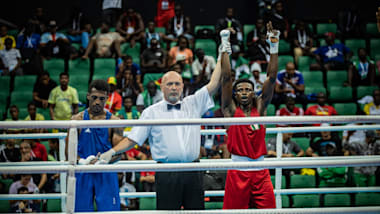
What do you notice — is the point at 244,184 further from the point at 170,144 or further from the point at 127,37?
the point at 127,37

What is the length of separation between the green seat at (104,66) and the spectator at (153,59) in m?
0.64

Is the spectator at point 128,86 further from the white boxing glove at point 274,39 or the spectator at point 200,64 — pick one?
the white boxing glove at point 274,39

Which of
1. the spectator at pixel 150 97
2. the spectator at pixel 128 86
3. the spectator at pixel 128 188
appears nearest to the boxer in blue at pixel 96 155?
the spectator at pixel 128 188

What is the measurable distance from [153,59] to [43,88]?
2230 mm

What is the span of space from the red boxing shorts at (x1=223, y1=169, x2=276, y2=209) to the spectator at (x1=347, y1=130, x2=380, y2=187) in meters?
3.48

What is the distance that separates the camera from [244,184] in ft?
11.6

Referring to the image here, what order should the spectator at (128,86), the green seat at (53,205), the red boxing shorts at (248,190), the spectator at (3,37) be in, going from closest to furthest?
the red boxing shorts at (248,190), the green seat at (53,205), the spectator at (128,86), the spectator at (3,37)

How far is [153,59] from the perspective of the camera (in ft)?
29.0

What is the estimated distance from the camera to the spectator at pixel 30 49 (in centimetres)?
905

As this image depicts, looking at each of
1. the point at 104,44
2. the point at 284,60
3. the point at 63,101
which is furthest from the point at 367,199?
the point at 104,44

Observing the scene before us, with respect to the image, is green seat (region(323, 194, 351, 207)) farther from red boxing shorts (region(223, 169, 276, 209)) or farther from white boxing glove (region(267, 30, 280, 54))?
white boxing glove (region(267, 30, 280, 54))

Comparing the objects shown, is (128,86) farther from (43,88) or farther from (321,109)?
(321,109)

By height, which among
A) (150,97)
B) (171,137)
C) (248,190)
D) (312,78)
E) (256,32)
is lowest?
(248,190)

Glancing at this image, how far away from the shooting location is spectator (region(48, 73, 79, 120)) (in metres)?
7.86
